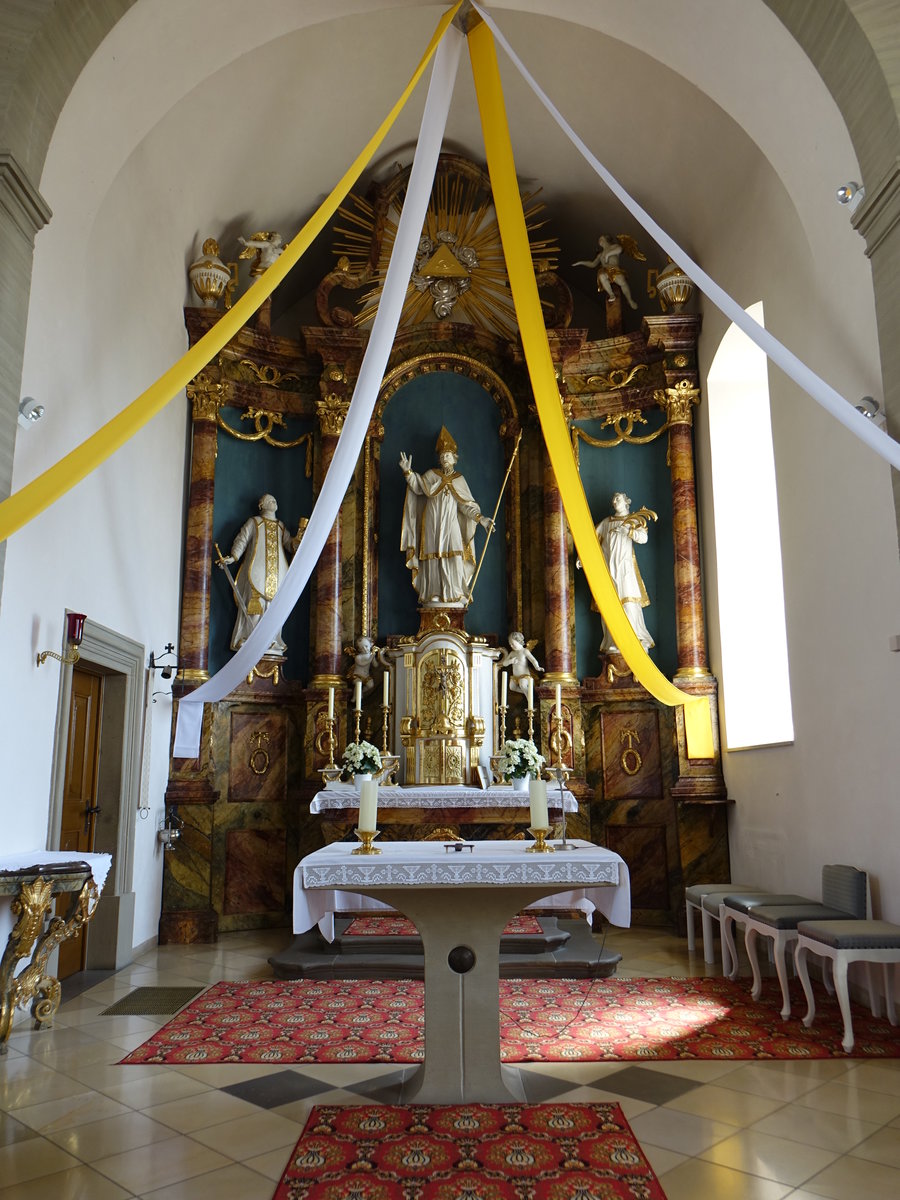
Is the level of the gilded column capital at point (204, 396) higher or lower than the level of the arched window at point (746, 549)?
higher

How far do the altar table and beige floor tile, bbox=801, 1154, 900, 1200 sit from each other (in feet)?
4.20

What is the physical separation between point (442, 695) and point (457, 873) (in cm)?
493

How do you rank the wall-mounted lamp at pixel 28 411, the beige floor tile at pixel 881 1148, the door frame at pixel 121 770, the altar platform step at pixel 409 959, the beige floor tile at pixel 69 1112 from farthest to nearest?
1. the altar platform step at pixel 409 959
2. the door frame at pixel 121 770
3. the wall-mounted lamp at pixel 28 411
4. the beige floor tile at pixel 69 1112
5. the beige floor tile at pixel 881 1148

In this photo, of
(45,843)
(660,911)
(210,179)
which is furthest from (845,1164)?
(210,179)

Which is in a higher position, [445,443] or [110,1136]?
[445,443]

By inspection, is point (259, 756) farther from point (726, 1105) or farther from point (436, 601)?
point (726, 1105)

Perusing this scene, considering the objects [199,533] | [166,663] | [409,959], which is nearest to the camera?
[409,959]

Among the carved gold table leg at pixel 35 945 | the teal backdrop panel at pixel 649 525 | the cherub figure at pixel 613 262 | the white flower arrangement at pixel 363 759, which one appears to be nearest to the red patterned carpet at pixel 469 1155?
the carved gold table leg at pixel 35 945

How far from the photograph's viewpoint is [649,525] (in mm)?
9836

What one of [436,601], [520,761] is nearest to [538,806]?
[520,761]

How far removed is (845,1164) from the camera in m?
3.50

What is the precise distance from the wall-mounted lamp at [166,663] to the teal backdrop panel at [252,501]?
0.64 meters

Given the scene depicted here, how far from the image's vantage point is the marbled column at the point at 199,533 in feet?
29.8

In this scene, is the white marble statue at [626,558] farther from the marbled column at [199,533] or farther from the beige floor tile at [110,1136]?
the beige floor tile at [110,1136]
